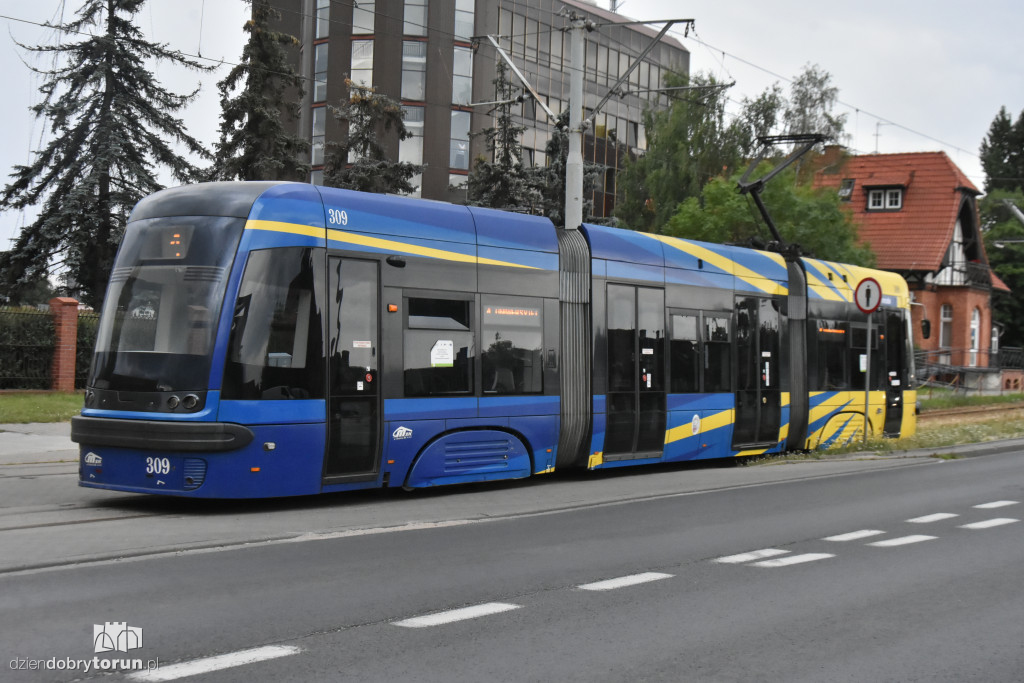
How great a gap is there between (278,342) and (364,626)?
5.08 metres

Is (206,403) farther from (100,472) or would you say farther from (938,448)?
(938,448)

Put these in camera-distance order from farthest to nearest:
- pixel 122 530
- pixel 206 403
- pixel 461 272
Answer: pixel 461 272, pixel 206 403, pixel 122 530

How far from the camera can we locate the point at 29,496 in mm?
11719

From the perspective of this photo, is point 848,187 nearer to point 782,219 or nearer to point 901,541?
point 782,219

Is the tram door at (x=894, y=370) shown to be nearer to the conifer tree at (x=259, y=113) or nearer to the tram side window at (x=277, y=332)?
the tram side window at (x=277, y=332)

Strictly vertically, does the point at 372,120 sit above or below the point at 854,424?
above

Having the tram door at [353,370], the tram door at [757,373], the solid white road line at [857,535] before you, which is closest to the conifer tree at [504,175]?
the tram door at [757,373]

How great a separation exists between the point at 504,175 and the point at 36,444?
23.9m

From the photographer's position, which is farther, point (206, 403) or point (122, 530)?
point (206, 403)

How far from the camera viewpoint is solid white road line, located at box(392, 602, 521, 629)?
6.20 metres

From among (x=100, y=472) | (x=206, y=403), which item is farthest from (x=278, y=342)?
(x=100, y=472)

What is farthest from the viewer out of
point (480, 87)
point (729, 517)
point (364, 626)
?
point (480, 87)

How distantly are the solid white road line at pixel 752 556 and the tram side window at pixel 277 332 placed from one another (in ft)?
14.5

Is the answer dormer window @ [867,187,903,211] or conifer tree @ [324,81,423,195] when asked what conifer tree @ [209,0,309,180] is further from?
dormer window @ [867,187,903,211]
